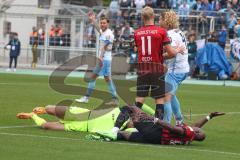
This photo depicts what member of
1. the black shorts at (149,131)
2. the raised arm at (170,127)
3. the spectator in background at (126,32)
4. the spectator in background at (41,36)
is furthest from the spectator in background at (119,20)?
the raised arm at (170,127)

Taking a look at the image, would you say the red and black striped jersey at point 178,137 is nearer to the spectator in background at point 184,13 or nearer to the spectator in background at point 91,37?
the spectator in background at point 184,13

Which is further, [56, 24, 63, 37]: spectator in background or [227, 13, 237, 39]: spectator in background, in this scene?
[56, 24, 63, 37]: spectator in background

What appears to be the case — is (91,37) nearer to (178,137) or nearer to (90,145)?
(178,137)

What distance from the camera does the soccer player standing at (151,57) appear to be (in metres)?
13.7

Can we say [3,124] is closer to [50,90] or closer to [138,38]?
[138,38]

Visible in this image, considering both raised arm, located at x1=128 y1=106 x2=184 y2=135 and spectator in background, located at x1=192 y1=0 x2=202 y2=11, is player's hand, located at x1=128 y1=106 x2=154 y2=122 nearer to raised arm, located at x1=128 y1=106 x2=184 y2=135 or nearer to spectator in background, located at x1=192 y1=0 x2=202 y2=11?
raised arm, located at x1=128 y1=106 x2=184 y2=135

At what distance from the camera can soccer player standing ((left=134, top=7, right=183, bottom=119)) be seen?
1367 cm

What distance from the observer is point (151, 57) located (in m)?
13.8

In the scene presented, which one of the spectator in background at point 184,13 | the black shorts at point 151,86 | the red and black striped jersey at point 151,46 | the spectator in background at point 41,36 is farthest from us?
the spectator in background at point 41,36

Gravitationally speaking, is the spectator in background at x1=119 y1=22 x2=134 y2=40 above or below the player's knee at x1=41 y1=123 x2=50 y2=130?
above

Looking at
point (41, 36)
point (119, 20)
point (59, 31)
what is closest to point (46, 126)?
point (119, 20)

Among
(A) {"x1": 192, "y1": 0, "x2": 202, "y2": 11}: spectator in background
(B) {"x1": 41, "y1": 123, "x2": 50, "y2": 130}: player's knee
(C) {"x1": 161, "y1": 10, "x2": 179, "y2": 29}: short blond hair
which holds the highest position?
(A) {"x1": 192, "y1": 0, "x2": 202, "y2": 11}: spectator in background

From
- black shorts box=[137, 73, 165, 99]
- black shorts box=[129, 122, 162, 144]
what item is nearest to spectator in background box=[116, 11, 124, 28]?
black shorts box=[137, 73, 165, 99]

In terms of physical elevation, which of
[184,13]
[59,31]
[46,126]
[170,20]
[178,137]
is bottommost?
[46,126]
